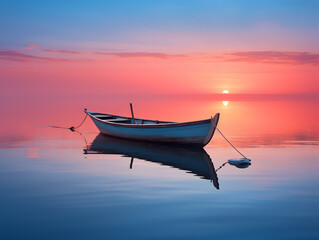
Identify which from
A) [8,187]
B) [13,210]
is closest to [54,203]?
[13,210]

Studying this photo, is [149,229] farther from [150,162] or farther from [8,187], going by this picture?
[150,162]

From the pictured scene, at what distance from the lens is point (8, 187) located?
1073 centimetres

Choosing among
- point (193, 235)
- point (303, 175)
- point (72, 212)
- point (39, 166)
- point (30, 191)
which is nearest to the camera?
point (193, 235)

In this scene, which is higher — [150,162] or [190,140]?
[190,140]

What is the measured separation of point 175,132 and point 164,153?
84.4 inches

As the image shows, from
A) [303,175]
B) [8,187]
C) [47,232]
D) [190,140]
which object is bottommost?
[47,232]

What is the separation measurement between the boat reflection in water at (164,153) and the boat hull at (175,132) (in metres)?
0.42

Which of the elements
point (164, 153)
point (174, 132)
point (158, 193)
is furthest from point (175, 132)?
point (158, 193)

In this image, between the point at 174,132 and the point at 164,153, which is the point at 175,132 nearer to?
the point at 174,132

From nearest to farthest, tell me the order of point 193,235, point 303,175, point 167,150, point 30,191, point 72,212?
point 193,235, point 72,212, point 30,191, point 303,175, point 167,150

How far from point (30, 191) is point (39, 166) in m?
4.12

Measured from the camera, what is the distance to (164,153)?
57.1 ft

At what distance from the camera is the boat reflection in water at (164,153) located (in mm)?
13664

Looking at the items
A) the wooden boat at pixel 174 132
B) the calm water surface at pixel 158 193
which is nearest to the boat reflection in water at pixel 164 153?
the calm water surface at pixel 158 193
